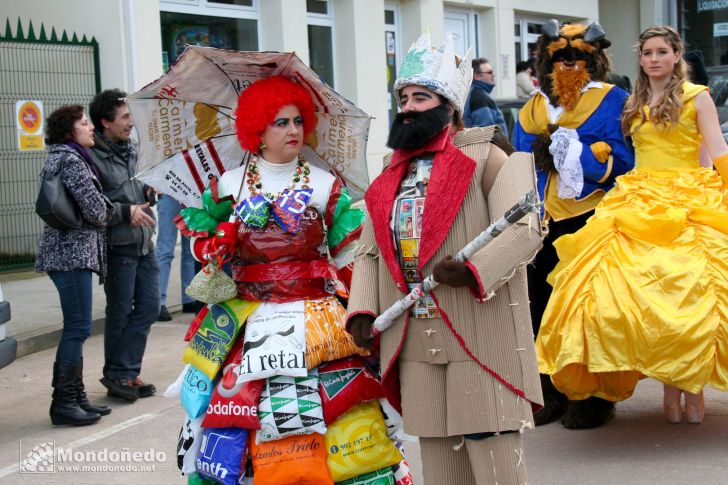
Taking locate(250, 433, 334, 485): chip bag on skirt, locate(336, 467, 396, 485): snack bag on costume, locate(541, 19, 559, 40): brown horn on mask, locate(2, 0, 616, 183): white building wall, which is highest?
locate(2, 0, 616, 183): white building wall

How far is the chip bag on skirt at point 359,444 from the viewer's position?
427 centimetres

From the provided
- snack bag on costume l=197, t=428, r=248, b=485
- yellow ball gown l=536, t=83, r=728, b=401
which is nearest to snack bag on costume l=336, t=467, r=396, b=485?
snack bag on costume l=197, t=428, r=248, b=485

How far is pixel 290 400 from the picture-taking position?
4.23m

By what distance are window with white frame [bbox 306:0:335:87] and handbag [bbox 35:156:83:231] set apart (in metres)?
10.00

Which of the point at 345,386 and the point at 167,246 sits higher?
the point at 167,246

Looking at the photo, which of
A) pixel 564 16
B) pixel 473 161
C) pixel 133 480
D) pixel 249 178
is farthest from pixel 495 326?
pixel 564 16

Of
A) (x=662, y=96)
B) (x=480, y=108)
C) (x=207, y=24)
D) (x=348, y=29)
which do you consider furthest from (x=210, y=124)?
(x=348, y=29)

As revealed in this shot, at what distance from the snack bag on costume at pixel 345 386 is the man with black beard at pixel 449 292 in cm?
32

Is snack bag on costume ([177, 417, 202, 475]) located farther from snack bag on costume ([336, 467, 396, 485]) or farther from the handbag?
the handbag

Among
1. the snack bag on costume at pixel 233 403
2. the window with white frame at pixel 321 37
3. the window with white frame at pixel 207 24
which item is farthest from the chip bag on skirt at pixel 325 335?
the window with white frame at pixel 321 37

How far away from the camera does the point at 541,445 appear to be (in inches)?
224

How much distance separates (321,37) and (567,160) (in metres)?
10.9
